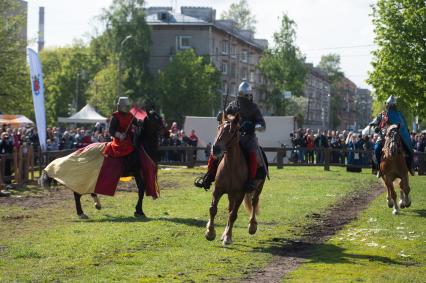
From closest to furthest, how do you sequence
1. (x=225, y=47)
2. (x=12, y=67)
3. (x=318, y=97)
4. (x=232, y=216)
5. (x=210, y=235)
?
1. (x=210, y=235)
2. (x=232, y=216)
3. (x=12, y=67)
4. (x=225, y=47)
5. (x=318, y=97)

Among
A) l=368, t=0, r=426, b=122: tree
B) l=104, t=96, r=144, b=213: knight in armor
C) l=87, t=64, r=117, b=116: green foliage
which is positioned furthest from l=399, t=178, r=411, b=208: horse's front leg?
l=87, t=64, r=117, b=116: green foliage

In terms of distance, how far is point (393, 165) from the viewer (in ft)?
61.5

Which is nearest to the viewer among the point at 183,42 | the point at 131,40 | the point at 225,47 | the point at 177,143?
the point at 177,143

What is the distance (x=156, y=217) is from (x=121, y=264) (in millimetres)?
6000

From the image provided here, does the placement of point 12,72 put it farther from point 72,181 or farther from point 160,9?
point 160,9

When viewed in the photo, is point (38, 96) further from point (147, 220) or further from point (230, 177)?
point (230, 177)

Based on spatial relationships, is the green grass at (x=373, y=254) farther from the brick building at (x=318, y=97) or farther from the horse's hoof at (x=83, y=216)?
the brick building at (x=318, y=97)

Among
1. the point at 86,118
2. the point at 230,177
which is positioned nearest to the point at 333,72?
the point at 86,118

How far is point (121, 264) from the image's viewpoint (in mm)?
10609

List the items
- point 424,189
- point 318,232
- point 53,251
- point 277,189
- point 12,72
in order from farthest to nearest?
point 12,72 < point 424,189 < point 277,189 < point 318,232 < point 53,251

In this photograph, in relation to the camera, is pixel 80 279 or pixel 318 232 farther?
pixel 318 232

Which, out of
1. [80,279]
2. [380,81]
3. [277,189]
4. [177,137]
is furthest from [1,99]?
[80,279]

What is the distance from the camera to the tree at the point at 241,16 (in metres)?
114

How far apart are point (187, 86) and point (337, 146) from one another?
37632 mm
